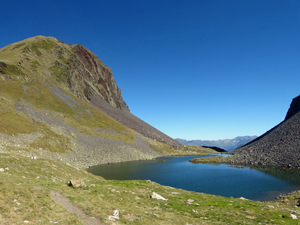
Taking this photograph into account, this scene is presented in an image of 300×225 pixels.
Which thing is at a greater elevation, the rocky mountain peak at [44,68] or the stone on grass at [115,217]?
the rocky mountain peak at [44,68]

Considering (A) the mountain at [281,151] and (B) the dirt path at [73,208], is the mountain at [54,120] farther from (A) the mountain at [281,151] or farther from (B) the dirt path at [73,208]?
(A) the mountain at [281,151]

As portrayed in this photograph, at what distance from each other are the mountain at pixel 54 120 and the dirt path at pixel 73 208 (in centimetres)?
4265

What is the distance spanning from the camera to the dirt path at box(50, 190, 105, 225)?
1277 cm

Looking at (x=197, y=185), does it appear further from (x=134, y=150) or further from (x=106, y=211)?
(x=134, y=150)

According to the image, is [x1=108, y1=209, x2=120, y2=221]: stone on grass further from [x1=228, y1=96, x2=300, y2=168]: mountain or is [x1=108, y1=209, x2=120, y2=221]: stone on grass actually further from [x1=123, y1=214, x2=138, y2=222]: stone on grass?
[x1=228, y1=96, x2=300, y2=168]: mountain

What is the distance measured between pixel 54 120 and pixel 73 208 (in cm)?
10083

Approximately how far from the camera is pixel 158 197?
72.7 feet

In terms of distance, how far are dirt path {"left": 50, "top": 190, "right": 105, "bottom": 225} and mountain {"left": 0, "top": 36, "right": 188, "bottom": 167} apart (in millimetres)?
42648

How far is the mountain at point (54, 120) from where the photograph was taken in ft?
239

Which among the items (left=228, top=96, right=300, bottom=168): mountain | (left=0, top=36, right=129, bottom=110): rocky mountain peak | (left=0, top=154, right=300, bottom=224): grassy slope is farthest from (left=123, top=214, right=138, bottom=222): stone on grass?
(left=0, top=36, right=129, bottom=110): rocky mountain peak

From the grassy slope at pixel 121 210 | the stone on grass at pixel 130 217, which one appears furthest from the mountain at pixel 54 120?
the stone on grass at pixel 130 217

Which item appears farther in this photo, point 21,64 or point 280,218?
point 21,64

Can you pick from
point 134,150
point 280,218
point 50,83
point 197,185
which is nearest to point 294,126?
point 197,185

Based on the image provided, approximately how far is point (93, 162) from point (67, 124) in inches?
1344
